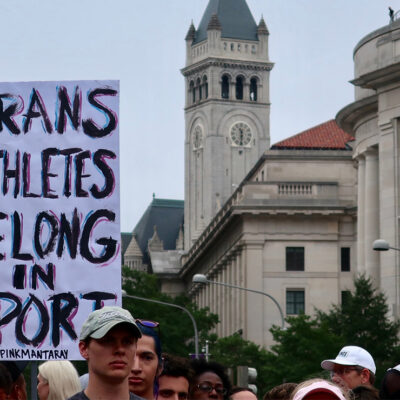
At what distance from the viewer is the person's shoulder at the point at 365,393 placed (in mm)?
11094

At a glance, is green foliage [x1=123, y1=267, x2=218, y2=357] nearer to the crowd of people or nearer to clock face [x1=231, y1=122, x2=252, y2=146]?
the crowd of people

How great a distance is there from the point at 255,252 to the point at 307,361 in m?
44.8

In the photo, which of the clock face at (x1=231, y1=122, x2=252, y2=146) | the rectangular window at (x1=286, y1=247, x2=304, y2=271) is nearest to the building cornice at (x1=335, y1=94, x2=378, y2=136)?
the rectangular window at (x1=286, y1=247, x2=304, y2=271)

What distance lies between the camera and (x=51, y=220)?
11930mm

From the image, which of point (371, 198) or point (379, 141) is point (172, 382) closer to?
point (379, 141)

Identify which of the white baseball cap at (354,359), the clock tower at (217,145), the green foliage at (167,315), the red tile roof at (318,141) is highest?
the clock tower at (217,145)

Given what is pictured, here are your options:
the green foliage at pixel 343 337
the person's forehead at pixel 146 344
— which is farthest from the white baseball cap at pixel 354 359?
the green foliage at pixel 343 337

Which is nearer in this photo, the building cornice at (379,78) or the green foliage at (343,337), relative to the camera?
the green foliage at (343,337)

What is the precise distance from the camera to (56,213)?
11.9 m

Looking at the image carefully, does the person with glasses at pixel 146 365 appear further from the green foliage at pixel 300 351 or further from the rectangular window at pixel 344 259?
the rectangular window at pixel 344 259

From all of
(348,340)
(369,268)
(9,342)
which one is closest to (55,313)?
(9,342)

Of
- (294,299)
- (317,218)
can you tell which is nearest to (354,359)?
(317,218)

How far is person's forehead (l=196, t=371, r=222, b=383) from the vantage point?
11.4 meters

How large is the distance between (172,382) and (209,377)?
894 millimetres
